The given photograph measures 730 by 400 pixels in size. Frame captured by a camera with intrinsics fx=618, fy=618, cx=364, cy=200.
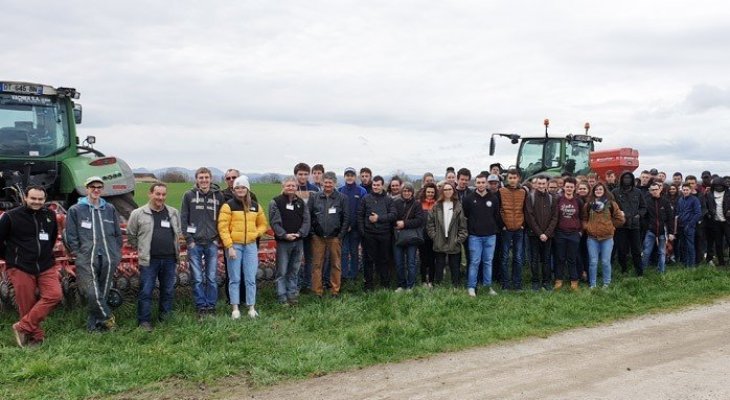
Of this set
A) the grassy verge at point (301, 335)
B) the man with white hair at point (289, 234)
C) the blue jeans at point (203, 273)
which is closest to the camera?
the grassy verge at point (301, 335)

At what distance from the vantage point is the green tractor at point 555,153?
562 inches

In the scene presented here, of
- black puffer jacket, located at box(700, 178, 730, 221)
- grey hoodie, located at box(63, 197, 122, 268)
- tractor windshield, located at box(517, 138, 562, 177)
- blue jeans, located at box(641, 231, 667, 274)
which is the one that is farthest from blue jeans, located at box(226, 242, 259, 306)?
tractor windshield, located at box(517, 138, 562, 177)

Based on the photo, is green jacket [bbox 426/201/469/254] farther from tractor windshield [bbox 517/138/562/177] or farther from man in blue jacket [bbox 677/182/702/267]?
tractor windshield [bbox 517/138/562/177]

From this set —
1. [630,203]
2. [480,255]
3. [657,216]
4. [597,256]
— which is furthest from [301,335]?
[657,216]

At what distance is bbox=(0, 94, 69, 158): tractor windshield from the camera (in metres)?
9.17

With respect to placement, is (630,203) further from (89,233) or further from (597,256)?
(89,233)

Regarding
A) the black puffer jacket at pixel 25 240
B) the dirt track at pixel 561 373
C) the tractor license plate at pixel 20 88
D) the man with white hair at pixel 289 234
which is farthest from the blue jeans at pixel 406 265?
the tractor license plate at pixel 20 88

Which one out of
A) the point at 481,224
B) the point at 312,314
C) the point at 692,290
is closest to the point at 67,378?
the point at 312,314

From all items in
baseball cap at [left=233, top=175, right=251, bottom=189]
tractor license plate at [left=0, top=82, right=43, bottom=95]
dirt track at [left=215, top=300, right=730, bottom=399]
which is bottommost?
dirt track at [left=215, top=300, right=730, bottom=399]

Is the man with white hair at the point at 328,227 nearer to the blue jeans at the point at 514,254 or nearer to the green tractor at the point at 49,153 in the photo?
the blue jeans at the point at 514,254

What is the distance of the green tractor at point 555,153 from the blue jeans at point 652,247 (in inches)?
149

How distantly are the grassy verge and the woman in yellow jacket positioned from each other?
33 centimetres

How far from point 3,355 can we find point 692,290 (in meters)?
8.50

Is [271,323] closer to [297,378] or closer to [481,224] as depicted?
[297,378]
